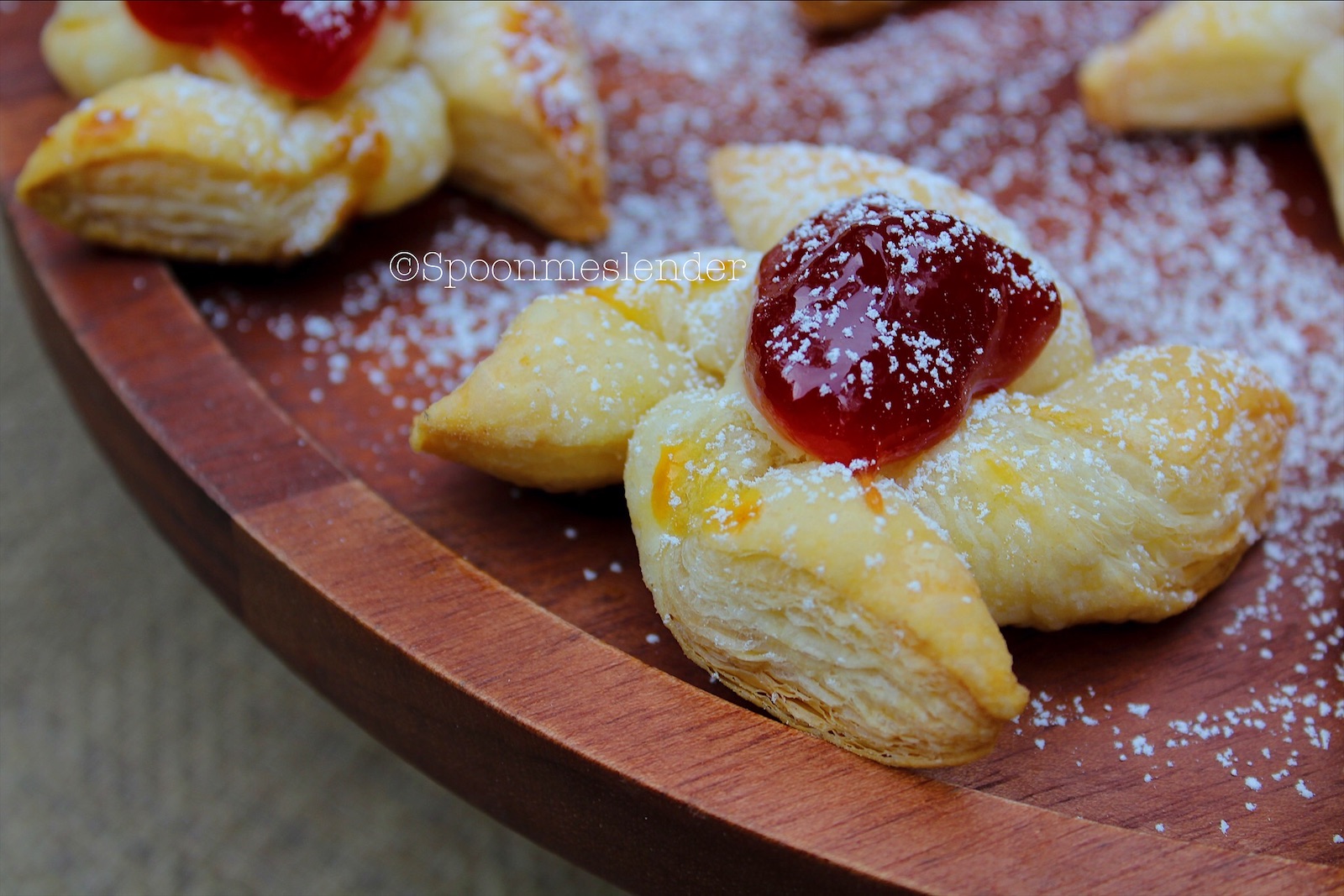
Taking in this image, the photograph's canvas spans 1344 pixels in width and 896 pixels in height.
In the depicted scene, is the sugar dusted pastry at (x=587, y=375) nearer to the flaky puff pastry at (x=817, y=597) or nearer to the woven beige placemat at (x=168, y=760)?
the flaky puff pastry at (x=817, y=597)

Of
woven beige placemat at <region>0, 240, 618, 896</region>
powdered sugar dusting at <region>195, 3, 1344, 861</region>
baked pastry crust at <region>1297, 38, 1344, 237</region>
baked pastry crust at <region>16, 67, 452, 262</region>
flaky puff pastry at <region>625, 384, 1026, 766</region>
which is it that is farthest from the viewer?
baked pastry crust at <region>1297, 38, 1344, 237</region>

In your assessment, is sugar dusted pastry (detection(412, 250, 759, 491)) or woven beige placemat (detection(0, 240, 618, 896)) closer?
sugar dusted pastry (detection(412, 250, 759, 491))

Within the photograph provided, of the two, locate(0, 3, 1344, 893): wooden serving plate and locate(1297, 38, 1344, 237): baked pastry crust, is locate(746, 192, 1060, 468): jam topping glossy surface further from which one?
locate(1297, 38, 1344, 237): baked pastry crust

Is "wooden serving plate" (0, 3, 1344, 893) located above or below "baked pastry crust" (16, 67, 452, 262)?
below

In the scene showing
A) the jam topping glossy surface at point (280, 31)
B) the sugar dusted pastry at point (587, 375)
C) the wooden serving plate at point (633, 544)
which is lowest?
the wooden serving plate at point (633, 544)

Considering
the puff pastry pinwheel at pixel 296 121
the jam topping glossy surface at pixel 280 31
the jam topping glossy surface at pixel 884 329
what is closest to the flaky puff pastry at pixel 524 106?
the puff pastry pinwheel at pixel 296 121

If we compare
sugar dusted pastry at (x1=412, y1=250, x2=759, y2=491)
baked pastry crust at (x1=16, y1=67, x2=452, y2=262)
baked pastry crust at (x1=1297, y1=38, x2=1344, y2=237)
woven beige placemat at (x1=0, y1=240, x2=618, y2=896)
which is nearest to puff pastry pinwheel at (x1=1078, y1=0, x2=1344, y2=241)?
baked pastry crust at (x1=1297, y1=38, x2=1344, y2=237)

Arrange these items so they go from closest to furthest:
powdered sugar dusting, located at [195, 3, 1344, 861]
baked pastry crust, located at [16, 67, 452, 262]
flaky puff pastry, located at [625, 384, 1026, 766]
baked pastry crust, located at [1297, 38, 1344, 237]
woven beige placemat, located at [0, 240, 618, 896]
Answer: flaky puff pastry, located at [625, 384, 1026, 766]
powdered sugar dusting, located at [195, 3, 1344, 861]
baked pastry crust, located at [16, 67, 452, 262]
woven beige placemat, located at [0, 240, 618, 896]
baked pastry crust, located at [1297, 38, 1344, 237]
